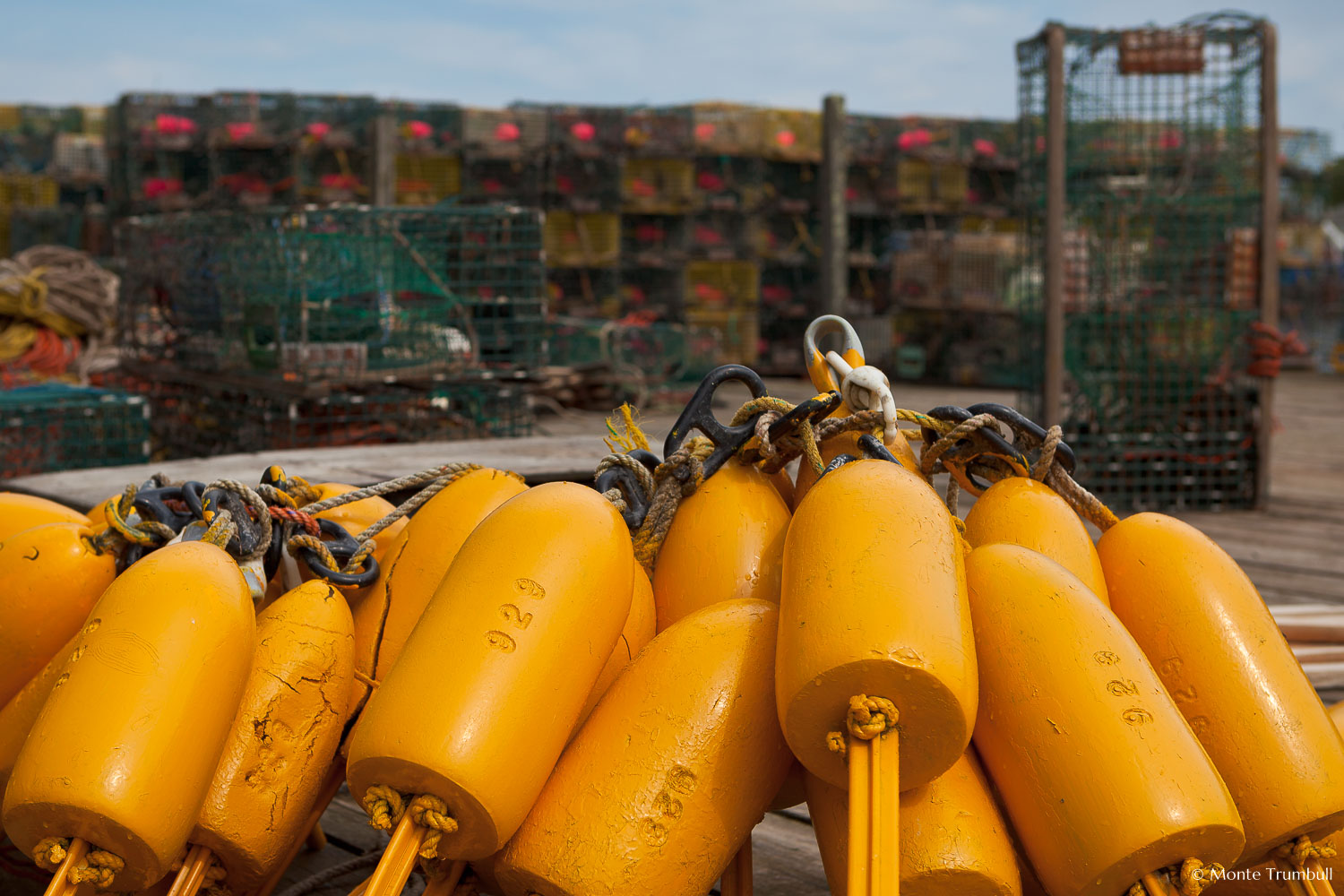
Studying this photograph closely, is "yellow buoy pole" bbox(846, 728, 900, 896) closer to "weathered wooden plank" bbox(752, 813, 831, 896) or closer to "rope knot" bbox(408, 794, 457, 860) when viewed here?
"rope knot" bbox(408, 794, 457, 860)

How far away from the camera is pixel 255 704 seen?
1.34m

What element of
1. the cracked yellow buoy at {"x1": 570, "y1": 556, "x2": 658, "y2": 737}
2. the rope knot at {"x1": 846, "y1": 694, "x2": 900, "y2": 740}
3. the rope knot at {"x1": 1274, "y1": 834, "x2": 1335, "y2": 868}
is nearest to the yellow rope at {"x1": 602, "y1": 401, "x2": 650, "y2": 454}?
the cracked yellow buoy at {"x1": 570, "y1": 556, "x2": 658, "y2": 737}

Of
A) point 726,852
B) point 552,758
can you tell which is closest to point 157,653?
point 552,758

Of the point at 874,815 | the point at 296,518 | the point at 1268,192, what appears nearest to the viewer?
the point at 874,815

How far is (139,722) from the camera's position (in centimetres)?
116

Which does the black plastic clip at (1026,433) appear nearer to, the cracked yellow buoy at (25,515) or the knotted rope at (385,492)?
the knotted rope at (385,492)

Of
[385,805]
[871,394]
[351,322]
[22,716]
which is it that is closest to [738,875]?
[385,805]

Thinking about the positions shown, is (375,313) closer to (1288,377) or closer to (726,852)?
(726,852)

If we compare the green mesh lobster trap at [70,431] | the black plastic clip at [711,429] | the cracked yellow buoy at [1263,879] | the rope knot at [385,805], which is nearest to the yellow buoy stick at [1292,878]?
the cracked yellow buoy at [1263,879]

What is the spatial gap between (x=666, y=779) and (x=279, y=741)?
0.48m

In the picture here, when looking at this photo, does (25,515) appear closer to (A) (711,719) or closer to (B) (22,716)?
(B) (22,716)

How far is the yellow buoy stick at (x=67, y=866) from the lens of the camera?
43.8 inches

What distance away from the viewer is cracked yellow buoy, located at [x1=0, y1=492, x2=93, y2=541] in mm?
1751

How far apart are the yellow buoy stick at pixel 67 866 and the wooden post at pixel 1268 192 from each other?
544 cm
